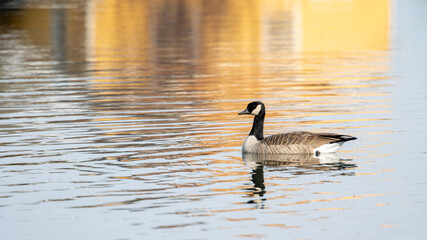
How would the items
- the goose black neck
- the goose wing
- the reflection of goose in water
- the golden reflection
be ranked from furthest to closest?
the golden reflection
the goose black neck
the goose wing
the reflection of goose in water

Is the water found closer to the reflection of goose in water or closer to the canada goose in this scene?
the reflection of goose in water

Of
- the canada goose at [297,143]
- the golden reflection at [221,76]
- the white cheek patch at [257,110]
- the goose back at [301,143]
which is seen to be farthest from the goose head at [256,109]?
the goose back at [301,143]

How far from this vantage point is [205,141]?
77.5ft

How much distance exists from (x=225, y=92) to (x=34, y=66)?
14.9 m

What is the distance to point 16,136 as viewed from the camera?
25.3 metres

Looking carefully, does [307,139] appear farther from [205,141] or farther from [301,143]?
[205,141]

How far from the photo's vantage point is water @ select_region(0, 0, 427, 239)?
1597cm

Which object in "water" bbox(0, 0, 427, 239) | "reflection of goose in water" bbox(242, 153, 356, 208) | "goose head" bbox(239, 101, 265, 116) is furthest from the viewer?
"goose head" bbox(239, 101, 265, 116)

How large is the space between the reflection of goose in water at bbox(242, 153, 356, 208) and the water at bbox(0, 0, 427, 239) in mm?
65

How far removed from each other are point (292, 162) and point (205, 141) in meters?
3.29

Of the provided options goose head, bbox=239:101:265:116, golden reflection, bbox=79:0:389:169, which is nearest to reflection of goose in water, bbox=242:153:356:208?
golden reflection, bbox=79:0:389:169

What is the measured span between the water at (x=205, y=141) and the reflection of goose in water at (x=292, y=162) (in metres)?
0.06

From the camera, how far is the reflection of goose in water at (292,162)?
20094 mm

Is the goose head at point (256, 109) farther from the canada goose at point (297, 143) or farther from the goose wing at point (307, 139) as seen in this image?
the goose wing at point (307, 139)
